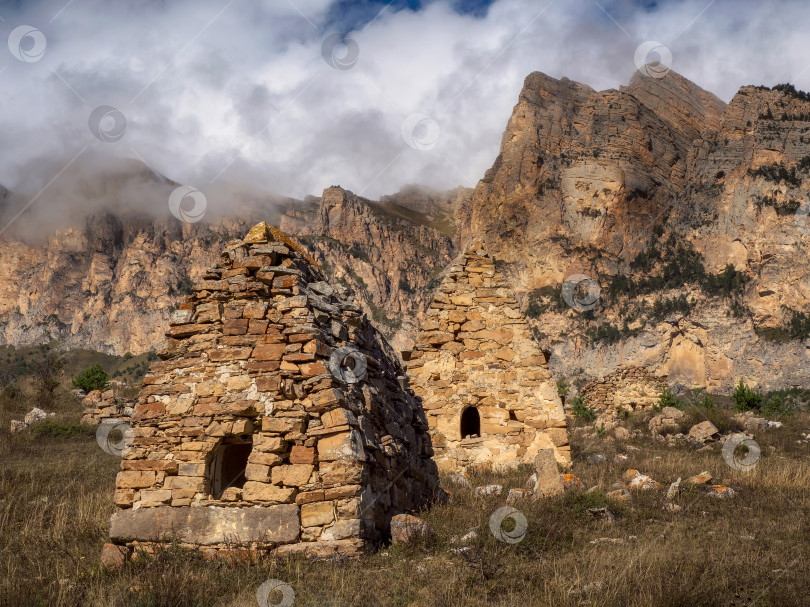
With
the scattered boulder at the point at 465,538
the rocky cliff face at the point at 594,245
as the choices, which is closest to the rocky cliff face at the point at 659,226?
the rocky cliff face at the point at 594,245

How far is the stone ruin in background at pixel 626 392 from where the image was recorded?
2194 cm

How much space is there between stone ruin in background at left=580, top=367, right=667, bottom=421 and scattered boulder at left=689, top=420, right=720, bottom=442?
5482 mm

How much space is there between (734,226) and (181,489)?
107 metres

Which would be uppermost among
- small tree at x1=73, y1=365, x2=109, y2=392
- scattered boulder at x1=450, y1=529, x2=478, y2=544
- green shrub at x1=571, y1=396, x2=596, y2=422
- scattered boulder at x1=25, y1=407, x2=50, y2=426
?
small tree at x1=73, y1=365, x2=109, y2=392

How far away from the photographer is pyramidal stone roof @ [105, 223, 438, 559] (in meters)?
5.12

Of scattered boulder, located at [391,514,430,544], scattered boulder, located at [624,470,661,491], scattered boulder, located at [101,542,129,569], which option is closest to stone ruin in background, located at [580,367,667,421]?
scattered boulder, located at [624,470,661,491]

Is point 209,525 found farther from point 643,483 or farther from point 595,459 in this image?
point 595,459

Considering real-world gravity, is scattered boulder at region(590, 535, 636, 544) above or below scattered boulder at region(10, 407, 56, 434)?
below

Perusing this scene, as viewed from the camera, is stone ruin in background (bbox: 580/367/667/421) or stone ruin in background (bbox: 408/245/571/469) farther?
stone ruin in background (bbox: 580/367/667/421)

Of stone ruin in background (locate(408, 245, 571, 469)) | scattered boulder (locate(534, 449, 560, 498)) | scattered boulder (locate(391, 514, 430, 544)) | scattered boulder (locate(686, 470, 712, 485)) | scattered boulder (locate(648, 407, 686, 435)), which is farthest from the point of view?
scattered boulder (locate(648, 407, 686, 435))

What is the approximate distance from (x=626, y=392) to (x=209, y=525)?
65.4 ft

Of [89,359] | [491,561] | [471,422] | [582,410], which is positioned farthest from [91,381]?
[89,359]

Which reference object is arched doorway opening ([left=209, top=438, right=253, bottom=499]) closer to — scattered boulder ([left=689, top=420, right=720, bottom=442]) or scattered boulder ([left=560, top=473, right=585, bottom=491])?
scattered boulder ([left=560, top=473, right=585, bottom=491])

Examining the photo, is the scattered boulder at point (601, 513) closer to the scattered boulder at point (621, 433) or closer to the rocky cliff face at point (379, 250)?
the scattered boulder at point (621, 433)
